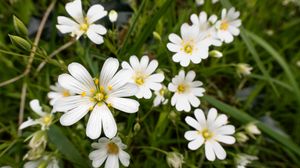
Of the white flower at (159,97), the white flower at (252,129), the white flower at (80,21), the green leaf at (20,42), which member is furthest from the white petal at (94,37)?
the white flower at (252,129)

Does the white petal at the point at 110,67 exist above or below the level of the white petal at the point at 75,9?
below

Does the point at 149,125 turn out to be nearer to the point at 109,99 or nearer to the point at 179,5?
the point at 109,99

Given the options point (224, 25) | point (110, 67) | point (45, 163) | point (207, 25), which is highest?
point (224, 25)

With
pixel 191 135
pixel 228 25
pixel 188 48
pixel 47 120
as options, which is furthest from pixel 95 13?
pixel 228 25

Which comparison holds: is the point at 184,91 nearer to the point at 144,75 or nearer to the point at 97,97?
the point at 144,75

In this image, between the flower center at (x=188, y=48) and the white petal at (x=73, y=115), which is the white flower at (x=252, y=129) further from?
the white petal at (x=73, y=115)

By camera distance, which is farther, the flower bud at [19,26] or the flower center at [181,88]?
the flower center at [181,88]

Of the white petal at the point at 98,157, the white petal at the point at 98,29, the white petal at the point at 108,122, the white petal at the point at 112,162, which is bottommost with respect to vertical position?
the white petal at the point at 98,157
